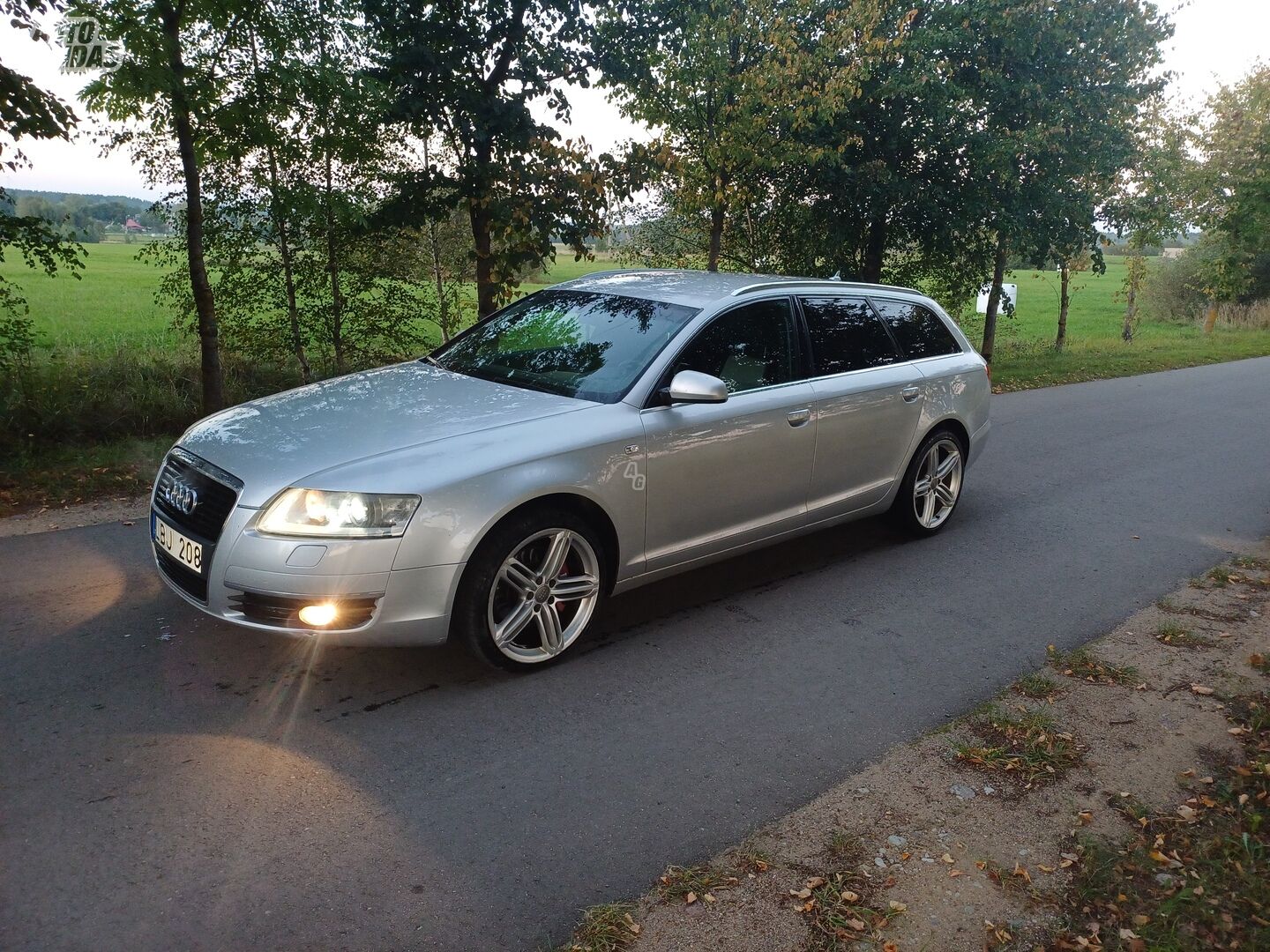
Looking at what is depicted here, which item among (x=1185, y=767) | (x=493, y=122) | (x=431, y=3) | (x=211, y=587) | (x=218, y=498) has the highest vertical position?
(x=431, y=3)

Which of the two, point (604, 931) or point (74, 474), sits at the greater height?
point (74, 474)

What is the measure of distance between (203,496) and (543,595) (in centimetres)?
149

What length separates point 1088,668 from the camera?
449 cm

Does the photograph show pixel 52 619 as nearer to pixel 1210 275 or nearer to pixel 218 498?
pixel 218 498

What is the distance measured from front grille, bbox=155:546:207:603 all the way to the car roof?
8.72ft

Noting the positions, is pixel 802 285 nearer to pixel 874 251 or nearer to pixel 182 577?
pixel 182 577

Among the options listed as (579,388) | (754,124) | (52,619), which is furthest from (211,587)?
(754,124)

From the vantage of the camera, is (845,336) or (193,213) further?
(193,213)

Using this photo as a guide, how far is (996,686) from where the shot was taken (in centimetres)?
432

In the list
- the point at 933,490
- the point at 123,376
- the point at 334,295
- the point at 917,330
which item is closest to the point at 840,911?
the point at 933,490

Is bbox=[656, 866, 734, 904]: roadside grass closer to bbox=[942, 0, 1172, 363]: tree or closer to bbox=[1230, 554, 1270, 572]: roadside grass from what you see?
bbox=[1230, 554, 1270, 572]: roadside grass

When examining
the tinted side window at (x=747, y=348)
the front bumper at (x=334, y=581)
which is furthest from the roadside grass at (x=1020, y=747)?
the front bumper at (x=334, y=581)

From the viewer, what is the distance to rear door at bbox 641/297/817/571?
4621 mm

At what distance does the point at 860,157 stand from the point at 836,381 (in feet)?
36.5
